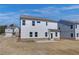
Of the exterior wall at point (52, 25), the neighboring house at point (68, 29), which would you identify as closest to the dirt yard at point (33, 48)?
the neighboring house at point (68, 29)

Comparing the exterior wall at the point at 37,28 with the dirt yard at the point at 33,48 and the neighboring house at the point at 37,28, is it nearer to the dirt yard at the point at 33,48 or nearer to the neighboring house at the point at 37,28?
the neighboring house at the point at 37,28

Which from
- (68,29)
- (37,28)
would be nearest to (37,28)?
(37,28)

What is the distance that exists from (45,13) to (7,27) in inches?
27.6

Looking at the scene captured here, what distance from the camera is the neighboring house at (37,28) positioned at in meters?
26.8

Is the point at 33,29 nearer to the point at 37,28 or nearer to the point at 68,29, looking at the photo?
the point at 37,28

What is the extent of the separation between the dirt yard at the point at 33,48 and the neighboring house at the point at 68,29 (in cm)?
12

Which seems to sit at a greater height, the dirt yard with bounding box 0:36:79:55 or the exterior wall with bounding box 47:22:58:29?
the exterior wall with bounding box 47:22:58:29

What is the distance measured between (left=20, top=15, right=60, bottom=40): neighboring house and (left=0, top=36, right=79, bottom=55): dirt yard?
0.51ft

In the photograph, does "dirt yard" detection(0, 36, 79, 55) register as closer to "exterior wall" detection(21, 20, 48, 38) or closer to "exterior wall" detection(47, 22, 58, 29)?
"exterior wall" detection(21, 20, 48, 38)

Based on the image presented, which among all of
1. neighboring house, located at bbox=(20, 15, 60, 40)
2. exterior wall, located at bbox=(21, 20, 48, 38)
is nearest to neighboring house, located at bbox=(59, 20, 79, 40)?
neighboring house, located at bbox=(20, 15, 60, 40)

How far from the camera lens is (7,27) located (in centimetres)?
2680

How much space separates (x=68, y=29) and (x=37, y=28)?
538mm

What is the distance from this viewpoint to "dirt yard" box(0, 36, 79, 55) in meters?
26.8

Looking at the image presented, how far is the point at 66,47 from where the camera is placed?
26.9 m
